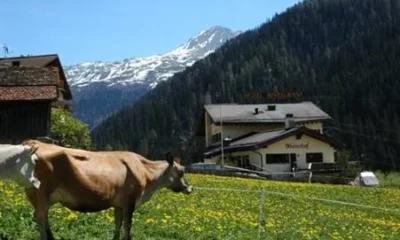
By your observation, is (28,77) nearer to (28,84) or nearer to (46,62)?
(28,84)

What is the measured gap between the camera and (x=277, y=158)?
3356 inches

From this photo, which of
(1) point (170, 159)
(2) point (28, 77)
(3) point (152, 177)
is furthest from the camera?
(2) point (28, 77)

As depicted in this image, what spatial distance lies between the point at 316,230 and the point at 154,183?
8.48m

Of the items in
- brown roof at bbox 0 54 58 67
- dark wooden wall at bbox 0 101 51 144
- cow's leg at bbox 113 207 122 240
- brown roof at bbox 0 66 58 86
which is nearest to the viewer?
cow's leg at bbox 113 207 122 240

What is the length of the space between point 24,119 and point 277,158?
40613 mm

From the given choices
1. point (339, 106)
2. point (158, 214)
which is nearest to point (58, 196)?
point (158, 214)

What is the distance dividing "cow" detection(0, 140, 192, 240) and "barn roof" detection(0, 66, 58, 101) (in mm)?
39300

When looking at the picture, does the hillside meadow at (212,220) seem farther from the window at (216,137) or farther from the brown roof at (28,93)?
the window at (216,137)

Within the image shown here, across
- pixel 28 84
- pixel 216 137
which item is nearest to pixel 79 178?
pixel 28 84

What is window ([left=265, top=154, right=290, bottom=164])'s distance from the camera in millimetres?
84787

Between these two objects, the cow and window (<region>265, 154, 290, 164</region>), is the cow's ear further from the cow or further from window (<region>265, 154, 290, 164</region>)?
window (<region>265, 154, 290, 164</region>)

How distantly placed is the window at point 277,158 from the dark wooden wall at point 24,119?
38.3 m

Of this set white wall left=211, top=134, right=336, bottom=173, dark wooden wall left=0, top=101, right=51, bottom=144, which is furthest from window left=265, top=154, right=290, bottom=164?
dark wooden wall left=0, top=101, right=51, bottom=144

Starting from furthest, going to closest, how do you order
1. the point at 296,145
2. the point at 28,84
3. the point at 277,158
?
1. the point at 296,145
2. the point at 277,158
3. the point at 28,84
